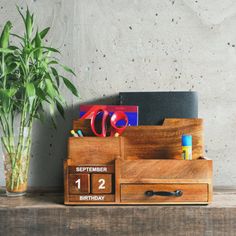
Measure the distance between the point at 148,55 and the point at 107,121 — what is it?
1.27 feet

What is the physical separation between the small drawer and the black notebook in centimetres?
→ 28

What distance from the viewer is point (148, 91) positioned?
1.58 m

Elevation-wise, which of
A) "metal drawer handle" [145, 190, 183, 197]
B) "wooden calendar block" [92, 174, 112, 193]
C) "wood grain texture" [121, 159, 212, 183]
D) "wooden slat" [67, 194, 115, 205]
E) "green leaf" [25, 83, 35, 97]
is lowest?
"wooden slat" [67, 194, 115, 205]

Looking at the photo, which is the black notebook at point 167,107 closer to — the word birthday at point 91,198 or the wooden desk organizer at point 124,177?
the wooden desk organizer at point 124,177

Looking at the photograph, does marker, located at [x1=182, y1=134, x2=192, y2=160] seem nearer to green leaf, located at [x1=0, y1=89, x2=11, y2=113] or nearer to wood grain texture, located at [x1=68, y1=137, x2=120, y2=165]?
wood grain texture, located at [x1=68, y1=137, x2=120, y2=165]

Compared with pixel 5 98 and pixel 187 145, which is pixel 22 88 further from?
pixel 187 145

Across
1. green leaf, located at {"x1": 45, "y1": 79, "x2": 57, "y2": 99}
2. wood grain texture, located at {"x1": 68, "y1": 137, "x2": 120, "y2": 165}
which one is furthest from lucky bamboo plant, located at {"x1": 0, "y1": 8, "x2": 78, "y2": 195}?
wood grain texture, located at {"x1": 68, "y1": 137, "x2": 120, "y2": 165}

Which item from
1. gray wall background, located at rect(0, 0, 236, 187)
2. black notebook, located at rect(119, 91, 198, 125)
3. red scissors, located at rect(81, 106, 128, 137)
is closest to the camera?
red scissors, located at rect(81, 106, 128, 137)

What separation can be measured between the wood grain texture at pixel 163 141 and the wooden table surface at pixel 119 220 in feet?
0.62

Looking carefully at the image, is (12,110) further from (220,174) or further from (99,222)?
(220,174)

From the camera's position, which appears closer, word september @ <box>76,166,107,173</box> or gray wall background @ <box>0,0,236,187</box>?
word september @ <box>76,166,107,173</box>

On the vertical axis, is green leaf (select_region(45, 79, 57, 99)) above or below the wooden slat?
above

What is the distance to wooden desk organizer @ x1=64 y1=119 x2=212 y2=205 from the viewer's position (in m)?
1.25

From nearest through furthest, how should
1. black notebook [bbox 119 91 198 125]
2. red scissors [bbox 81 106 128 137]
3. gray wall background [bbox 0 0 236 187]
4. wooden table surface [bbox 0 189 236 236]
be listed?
wooden table surface [bbox 0 189 236 236] < red scissors [bbox 81 106 128 137] < black notebook [bbox 119 91 198 125] < gray wall background [bbox 0 0 236 187]
